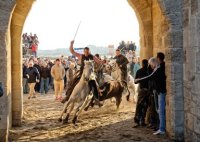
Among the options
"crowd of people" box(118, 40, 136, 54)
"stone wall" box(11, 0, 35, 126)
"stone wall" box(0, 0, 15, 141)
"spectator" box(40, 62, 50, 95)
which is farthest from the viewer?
"crowd of people" box(118, 40, 136, 54)

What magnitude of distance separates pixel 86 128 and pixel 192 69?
360cm

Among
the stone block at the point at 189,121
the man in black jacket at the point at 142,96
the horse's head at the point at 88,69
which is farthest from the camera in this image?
the horse's head at the point at 88,69

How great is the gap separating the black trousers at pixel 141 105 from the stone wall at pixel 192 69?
76.5 inches

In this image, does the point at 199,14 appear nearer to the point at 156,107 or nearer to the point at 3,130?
the point at 156,107

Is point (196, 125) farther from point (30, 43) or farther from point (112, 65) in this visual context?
point (30, 43)

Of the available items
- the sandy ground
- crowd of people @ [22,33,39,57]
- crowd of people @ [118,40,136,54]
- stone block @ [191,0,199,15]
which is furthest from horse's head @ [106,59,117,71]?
crowd of people @ [22,33,39,57]

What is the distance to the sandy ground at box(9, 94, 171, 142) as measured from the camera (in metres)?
8.53

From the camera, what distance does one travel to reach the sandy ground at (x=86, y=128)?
853 centimetres

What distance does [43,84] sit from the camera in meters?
18.7

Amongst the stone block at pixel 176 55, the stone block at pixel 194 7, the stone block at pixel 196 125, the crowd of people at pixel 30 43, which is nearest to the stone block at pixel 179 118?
the stone block at pixel 176 55

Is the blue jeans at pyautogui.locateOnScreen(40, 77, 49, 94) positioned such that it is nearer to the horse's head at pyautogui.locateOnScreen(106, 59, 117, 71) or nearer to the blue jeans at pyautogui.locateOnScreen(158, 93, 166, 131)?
the horse's head at pyautogui.locateOnScreen(106, 59, 117, 71)

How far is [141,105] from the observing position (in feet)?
31.6

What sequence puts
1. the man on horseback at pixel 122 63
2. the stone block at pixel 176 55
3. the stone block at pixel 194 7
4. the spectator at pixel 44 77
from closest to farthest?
1. the stone block at pixel 194 7
2. the stone block at pixel 176 55
3. the man on horseback at pixel 122 63
4. the spectator at pixel 44 77

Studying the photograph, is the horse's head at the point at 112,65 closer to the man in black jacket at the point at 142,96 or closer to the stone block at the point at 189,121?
the man in black jacket at the point at 142,96
